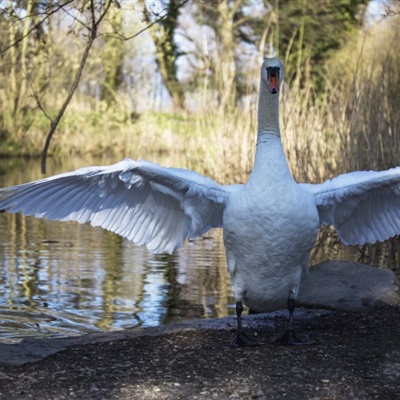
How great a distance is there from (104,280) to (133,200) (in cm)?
323

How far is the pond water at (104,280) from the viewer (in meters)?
7.13

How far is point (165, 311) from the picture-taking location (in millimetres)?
7508

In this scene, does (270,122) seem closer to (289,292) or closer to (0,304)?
(289,292)

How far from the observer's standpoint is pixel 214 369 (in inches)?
193

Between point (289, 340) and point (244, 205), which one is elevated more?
point (244, 205)

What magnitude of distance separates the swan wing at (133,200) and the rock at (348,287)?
55.3 inches

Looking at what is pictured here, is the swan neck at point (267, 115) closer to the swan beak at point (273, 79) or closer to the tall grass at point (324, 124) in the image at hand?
the swan beak at point (273, 79)

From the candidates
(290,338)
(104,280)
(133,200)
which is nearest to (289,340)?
(290,338)

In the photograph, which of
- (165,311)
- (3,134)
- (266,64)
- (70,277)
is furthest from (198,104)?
(3,134)

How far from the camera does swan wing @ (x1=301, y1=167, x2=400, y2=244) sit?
562 centimetres

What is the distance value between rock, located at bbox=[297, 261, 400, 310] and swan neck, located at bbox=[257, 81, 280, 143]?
167 cm

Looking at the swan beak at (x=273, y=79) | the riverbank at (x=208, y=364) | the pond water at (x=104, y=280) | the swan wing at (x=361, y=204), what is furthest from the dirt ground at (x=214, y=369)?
the swan beak at (x=273, y=79)

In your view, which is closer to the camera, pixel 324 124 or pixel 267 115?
pixel 267 115

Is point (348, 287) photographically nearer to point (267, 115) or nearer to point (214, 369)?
point (267, 115)
